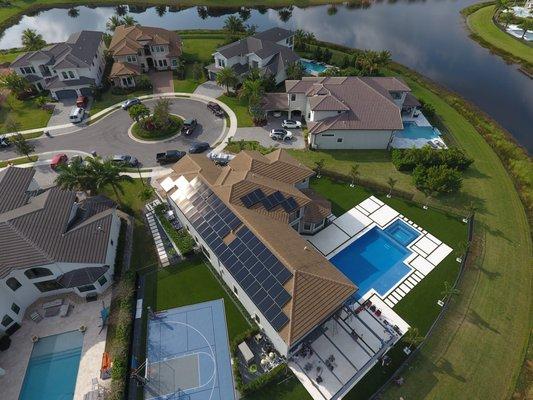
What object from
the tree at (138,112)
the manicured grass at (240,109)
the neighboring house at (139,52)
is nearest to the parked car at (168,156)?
the tree at (138,112)

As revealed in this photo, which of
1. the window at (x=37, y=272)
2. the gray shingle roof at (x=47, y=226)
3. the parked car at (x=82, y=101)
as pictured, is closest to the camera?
the gray shingle roof at (x=47, y=226)

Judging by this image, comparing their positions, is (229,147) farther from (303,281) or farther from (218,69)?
(303,281)

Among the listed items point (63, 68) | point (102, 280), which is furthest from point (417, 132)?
point (63, 68)

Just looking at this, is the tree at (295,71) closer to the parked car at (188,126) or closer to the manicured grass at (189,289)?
the parked car at (188,126)

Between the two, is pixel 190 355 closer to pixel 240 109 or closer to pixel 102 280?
pixel 102 280

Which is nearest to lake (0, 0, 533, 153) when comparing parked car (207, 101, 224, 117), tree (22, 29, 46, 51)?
tree (22, 29, 46, 51)

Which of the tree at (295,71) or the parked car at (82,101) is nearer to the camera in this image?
the parked car at (82,101)

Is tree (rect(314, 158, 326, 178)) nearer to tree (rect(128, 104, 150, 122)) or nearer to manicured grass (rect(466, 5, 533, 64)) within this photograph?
tree (rect(128, 104, 150, 122))
